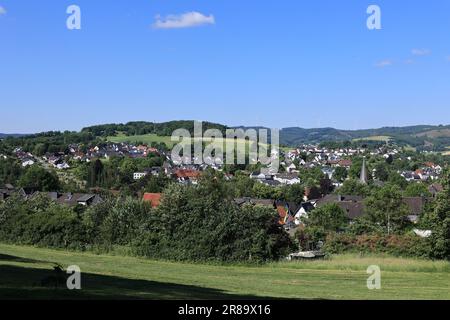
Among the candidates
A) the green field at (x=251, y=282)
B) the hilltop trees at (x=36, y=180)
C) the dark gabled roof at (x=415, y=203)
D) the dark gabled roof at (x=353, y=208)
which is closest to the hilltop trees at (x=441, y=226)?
the green field at (x=251, y=282)

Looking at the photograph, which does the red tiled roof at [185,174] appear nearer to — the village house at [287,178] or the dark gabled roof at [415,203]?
the village house at [287,178]

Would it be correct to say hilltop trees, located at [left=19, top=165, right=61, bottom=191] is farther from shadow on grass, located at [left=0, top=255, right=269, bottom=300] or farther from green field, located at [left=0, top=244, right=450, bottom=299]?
shadow on grass, located at [left=0, top=255, right=269, bottom=300]

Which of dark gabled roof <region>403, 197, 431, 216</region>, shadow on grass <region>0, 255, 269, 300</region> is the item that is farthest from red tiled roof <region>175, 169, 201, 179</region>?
shadow on grass <region>0, 255, 269, 300</region>

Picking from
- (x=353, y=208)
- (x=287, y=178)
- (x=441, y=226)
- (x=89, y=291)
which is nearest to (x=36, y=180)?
(x=353, y=208)

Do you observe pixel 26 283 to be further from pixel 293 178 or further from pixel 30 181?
pixel 293 178

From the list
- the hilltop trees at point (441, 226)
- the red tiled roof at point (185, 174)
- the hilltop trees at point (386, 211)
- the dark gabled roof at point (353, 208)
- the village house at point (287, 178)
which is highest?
the hilltop trees at point (441, 226)

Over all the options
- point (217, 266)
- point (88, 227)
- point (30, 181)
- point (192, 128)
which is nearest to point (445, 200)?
point (217, 266)

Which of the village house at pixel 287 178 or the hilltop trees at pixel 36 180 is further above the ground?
the hilltop trees at pixel 36 180

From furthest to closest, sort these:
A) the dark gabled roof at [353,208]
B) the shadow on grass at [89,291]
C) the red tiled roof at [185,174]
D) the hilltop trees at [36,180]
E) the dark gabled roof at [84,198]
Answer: the red tiled roof at [185,174], the hilltop trees at [36,180], the dark gabled roof at [84,198], the dark gabled roof at [353,208], the shadow on grass at [89,291]
